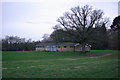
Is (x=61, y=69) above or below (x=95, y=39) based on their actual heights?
below

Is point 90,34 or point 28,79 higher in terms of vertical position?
point 90,34

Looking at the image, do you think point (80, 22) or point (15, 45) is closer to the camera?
point (80, 22)

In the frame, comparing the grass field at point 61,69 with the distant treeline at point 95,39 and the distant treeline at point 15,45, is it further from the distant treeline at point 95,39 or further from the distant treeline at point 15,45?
the distant treeline at point 15,45

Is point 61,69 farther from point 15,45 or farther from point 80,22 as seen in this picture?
point 15,45

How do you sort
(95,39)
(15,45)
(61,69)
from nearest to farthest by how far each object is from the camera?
(61,69), (95,39), (15,45)

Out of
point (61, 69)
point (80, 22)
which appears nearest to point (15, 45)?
point (80, 22)

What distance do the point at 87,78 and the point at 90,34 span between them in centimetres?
3184

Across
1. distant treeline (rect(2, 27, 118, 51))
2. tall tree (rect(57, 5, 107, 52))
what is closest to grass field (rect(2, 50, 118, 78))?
distant treeline (rect(2, 27, 118, 51))

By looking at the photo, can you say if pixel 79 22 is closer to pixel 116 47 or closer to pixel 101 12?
pixel 101 12

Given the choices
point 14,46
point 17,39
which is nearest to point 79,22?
point 14,46

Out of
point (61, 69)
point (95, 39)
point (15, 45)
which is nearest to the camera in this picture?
point (61, 69)

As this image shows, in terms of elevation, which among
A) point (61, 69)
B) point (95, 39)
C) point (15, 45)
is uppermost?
point (95, 39)

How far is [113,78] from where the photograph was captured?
7.49m

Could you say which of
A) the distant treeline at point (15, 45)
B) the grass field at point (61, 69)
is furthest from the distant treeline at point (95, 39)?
the grass field at point (61, 69)
